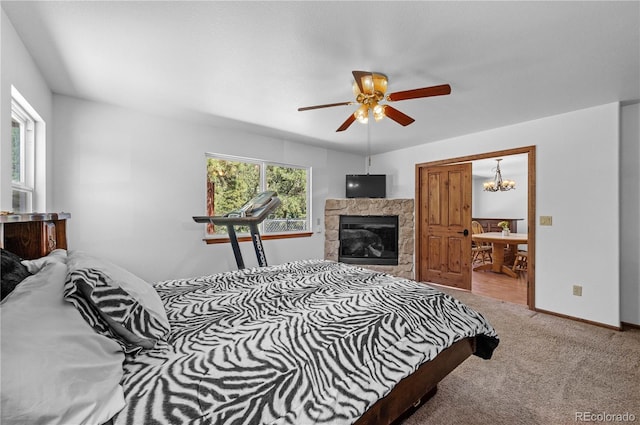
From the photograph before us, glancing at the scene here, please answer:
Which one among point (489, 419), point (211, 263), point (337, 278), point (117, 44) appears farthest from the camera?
point (211, 263)

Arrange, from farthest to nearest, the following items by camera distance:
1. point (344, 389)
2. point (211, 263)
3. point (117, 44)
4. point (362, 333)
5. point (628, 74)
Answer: point (211, 263) < point (628, 74) < point (117, 44) < point (362, 333) < point (344, 389)

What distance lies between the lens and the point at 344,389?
3.64 feet

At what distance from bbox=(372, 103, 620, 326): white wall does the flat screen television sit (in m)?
1.98

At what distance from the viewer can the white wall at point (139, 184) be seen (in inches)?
113

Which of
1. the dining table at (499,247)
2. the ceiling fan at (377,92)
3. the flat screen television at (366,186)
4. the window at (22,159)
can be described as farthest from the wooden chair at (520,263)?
the window at (22,159)

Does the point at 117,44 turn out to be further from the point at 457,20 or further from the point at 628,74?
the point at 628,74

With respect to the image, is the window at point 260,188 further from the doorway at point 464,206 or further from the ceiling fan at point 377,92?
the ceiling fan at point 377,92

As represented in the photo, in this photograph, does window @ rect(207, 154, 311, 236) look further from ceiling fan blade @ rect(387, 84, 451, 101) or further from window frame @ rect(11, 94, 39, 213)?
ceiling fan blade @ rect(387, 84, 451, 101)

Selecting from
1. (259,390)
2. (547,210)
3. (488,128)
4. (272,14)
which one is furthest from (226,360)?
(488,128)

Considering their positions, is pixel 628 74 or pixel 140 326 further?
pixel 628 74

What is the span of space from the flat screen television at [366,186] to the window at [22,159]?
4049 mm

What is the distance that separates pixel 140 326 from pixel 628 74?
12.5 feet

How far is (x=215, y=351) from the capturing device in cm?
105

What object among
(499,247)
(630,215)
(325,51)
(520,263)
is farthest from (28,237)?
(520,263)
